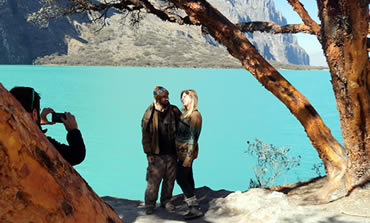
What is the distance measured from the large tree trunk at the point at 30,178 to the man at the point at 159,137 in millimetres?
3151

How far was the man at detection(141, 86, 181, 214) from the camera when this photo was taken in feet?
13.1

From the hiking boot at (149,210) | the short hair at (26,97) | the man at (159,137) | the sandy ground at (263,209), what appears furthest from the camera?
the hiking boot at (149,210)

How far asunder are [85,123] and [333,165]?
55.3 feet

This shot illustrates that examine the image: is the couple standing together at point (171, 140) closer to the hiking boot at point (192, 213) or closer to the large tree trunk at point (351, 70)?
the hiking boot at point (192, 213)

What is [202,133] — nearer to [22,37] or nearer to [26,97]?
[26,97]

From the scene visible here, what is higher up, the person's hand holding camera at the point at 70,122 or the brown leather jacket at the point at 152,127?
the person's hand holding camera at the point at 70,122

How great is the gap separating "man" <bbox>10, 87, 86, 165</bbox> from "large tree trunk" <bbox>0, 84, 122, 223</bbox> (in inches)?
27.6

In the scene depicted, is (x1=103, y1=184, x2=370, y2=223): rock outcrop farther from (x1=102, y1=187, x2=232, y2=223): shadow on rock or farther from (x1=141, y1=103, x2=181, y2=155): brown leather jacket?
(x1=141, y1=103, x2=181, y2=155): brown leather jacket

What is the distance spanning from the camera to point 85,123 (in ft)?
Answer: 64.5

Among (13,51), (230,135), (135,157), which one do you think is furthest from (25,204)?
(13,51)

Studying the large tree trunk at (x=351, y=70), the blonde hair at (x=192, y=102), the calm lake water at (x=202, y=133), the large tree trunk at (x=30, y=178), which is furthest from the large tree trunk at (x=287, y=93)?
the large tree trunk at (x=30, y=178)

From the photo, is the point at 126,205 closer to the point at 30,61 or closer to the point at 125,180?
the point at 125,180

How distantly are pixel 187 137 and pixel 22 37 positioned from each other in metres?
82.6

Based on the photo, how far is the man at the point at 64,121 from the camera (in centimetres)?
142
